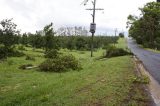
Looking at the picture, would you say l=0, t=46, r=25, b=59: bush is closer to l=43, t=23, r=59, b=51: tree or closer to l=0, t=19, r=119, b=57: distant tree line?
l=0, t=19, r=119, b=57: distant tree line

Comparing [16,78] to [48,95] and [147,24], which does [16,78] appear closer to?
[48,95]

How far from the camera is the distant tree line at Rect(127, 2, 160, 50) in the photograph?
7944cm

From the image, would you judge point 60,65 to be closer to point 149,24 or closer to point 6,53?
point 6,53

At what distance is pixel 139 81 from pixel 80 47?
45.5m

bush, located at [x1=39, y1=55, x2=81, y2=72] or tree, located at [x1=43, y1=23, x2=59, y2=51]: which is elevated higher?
tree, located at [x1=43, y1=23, x2=59, y2=51]

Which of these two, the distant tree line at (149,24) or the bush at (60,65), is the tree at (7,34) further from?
the distant tree line at (149,24)

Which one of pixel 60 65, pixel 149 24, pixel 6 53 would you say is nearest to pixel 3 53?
pixel 6 53

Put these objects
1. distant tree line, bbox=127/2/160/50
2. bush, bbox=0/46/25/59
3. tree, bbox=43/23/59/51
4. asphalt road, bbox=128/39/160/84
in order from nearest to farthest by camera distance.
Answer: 1. asphalt road, bbox=128/39/160/84
2. bush, bbox=0/46/25/59
3. tree, bbox=43/23/59/51
4. distant tree line, bbox=127/2/160/50

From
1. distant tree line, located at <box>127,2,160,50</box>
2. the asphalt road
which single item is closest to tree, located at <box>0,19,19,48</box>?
the asphalt road

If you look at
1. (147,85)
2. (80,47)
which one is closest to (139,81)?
(147,85)

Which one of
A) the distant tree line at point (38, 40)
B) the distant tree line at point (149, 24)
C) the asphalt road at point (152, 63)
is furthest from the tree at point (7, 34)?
the distant tree line at point (149, 24)

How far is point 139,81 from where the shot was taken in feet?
50.5

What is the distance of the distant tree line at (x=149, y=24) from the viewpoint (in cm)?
7944

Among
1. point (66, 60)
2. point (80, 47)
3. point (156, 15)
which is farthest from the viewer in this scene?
point (156, 15)
